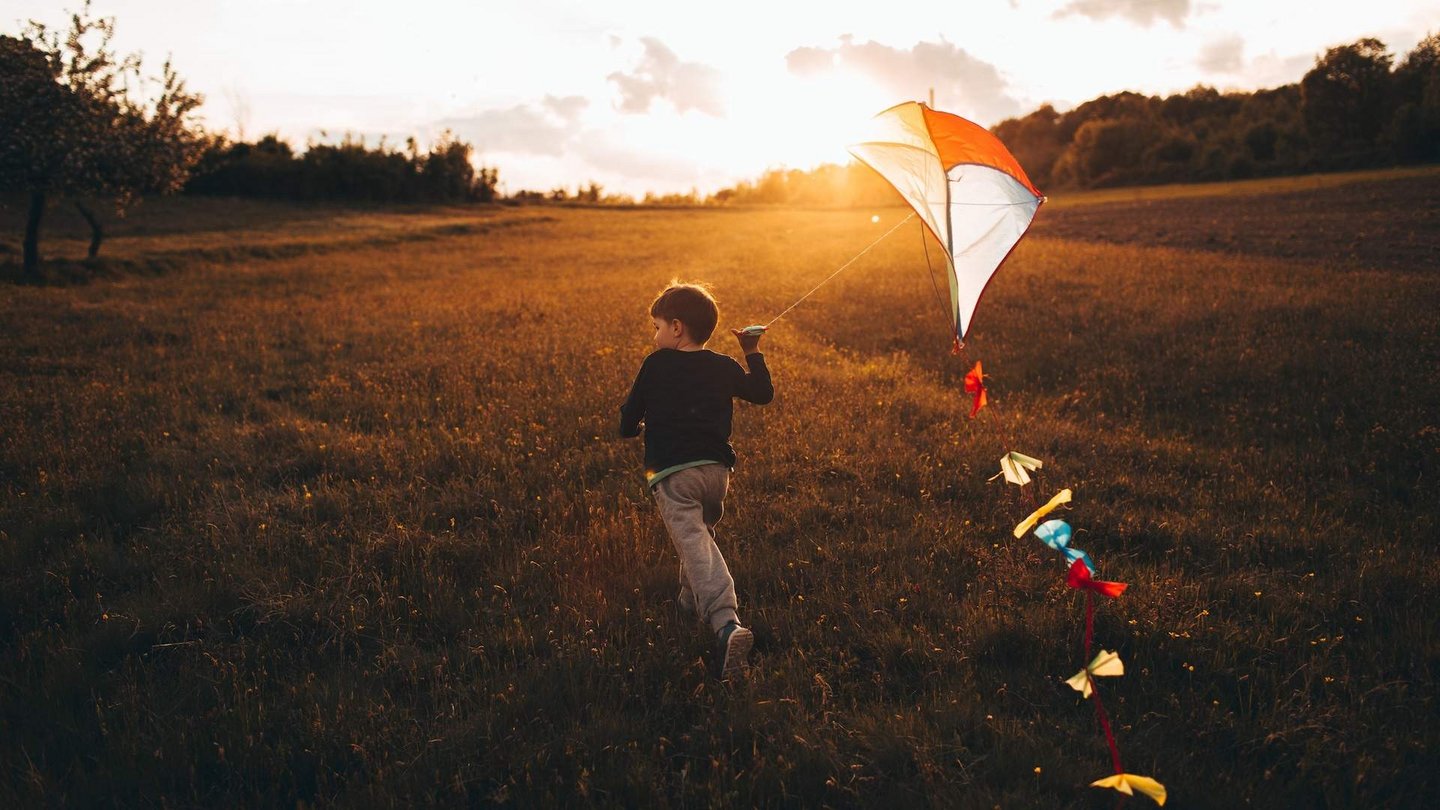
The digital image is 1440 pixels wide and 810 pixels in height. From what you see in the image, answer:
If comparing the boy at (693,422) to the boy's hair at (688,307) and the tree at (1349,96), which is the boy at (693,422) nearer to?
the boy's hair at (688,307)

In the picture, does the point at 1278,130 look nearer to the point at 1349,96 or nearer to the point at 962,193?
the point at 1349,96

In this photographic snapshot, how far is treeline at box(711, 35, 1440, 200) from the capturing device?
126ft

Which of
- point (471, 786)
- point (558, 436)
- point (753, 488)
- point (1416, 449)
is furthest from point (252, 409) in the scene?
point (1416, 449)

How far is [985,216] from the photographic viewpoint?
4801 millimetres

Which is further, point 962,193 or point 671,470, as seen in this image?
point 962,193

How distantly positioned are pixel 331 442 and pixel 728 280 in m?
14.0

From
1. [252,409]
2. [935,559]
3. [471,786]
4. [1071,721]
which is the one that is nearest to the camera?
[471,786]

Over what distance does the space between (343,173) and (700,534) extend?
50.4 metres

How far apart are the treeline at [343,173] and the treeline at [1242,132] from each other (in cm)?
2912

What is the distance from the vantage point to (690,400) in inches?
172

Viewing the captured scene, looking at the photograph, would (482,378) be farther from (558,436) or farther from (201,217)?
(201,217)

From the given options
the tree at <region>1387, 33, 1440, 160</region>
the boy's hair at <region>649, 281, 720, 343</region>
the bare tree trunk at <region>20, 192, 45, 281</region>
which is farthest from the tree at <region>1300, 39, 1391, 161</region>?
the bare tree trunk at <region>20, 192, 45, 281</region>

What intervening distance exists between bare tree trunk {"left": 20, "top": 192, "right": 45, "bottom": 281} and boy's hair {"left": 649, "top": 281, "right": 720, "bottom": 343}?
71.8 feet

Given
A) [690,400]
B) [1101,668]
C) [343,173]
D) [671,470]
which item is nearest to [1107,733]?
[1101,668]
